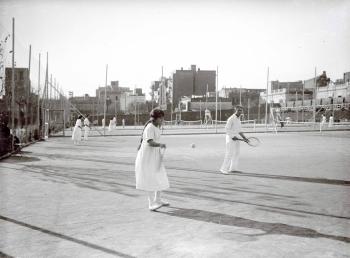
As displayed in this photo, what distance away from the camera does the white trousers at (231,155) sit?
1152 cm

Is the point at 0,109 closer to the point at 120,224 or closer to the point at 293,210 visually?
the point at 120,224

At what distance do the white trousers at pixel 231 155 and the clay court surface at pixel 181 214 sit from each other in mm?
374

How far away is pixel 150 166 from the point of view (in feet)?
23.3

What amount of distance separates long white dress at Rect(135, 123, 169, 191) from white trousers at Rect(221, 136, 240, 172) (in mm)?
4599

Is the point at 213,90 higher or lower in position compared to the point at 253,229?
higher

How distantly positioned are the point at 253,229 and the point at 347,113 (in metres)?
57.2

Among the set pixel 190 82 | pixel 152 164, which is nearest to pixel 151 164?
pixel 152 164

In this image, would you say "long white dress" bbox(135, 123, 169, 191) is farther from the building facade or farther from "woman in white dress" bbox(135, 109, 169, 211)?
the building facade

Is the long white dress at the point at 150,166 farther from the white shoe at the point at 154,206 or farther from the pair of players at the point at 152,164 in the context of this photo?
the white shoe at the point at 154,206

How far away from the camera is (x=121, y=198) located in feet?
26.2

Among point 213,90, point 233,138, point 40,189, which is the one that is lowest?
point 40,189

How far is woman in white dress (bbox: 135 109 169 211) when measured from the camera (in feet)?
23.1

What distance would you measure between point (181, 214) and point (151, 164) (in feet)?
3.40

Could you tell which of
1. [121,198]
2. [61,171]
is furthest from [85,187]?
[61,171]
